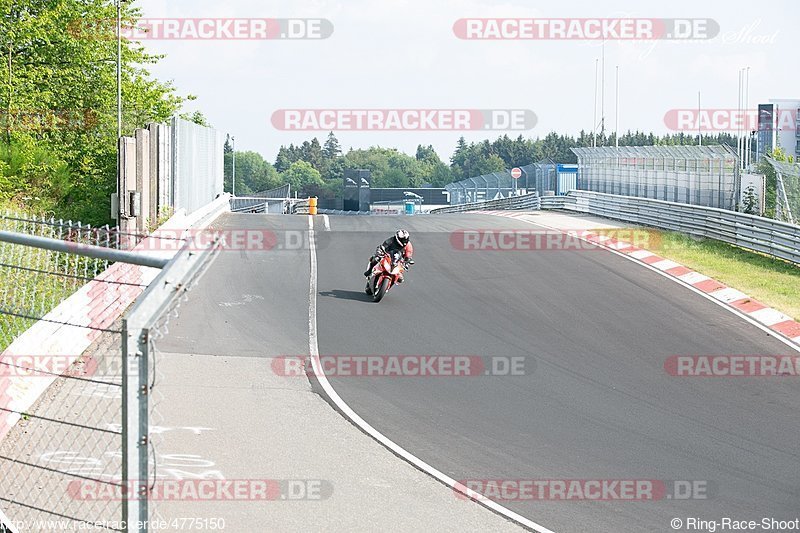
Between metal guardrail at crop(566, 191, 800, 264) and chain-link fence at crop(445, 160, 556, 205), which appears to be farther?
chain-link fence at crop(445, 160, 556, 205)

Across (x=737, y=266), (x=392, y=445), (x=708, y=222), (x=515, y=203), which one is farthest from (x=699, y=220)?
(x=392, y=445)

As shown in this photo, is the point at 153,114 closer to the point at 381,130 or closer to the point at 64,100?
the point at 64,100

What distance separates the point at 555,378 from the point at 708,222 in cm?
1449

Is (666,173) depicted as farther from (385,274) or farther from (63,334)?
(63,334)

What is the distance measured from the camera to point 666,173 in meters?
31.9

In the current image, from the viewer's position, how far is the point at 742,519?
874cm

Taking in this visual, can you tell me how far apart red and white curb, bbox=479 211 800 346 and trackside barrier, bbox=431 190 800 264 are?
2.31 meters

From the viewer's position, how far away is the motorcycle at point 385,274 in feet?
60.0

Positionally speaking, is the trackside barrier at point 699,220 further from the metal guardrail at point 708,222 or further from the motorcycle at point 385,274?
the motorcycle at point 385,274

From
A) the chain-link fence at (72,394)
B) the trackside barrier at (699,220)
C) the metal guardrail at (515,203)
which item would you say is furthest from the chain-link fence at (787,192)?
the chain-link fence at (72,394)

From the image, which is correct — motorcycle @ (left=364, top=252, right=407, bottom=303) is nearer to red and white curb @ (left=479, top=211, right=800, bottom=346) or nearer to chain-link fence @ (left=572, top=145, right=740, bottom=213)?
red and white curb @ (left=479, top=211, right=800, bottom=346)

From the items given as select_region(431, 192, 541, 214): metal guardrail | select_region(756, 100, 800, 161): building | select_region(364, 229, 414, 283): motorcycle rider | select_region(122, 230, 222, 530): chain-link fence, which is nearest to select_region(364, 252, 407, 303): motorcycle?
select_region(364, 229, 414, 283): motorcycle rider

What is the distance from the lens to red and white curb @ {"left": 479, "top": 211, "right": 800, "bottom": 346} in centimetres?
1720

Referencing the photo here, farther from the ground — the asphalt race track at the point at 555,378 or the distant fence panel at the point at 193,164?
the distant fence panel at the point at 193,164
